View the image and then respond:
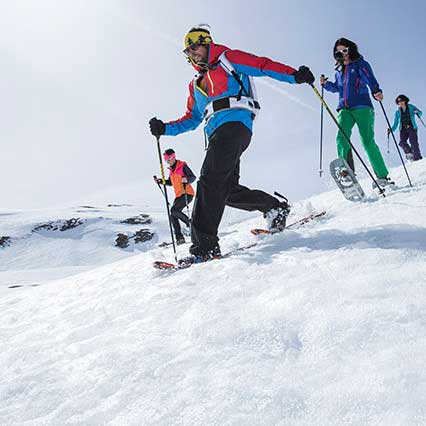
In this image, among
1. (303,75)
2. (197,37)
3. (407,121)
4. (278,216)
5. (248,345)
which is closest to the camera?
(248,345)

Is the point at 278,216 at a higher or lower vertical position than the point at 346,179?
lower

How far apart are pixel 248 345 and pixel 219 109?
2805mm

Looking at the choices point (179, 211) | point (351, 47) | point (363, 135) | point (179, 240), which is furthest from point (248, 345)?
point (179, 211)

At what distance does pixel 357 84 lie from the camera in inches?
218

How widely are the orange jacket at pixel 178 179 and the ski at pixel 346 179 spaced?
496 centimetres

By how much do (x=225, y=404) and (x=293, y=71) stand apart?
334 centimetres

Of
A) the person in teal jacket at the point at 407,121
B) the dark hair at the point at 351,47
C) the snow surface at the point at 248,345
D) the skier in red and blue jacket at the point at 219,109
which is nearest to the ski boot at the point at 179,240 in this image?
the skier in red and blue jacket at the point at 219,109

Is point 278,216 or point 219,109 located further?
point 278,216

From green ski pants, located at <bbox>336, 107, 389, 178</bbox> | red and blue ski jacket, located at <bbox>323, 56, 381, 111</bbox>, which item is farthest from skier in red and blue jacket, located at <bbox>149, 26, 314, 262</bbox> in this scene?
red and blue ski jacket, located at <bbox>323, 56, 381, 111</bbox>

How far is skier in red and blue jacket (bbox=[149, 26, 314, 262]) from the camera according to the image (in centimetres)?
373

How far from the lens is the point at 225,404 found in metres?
1.22

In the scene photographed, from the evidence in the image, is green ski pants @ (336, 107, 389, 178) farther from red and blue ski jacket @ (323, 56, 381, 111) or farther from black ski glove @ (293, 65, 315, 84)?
black ski glove @ (293, 65, 315, 84)

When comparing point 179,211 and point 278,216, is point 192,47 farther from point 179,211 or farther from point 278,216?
point 179,211

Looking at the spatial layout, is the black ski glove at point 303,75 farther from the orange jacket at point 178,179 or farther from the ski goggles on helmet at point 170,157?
the ski goggles on helmet at point 170,157
